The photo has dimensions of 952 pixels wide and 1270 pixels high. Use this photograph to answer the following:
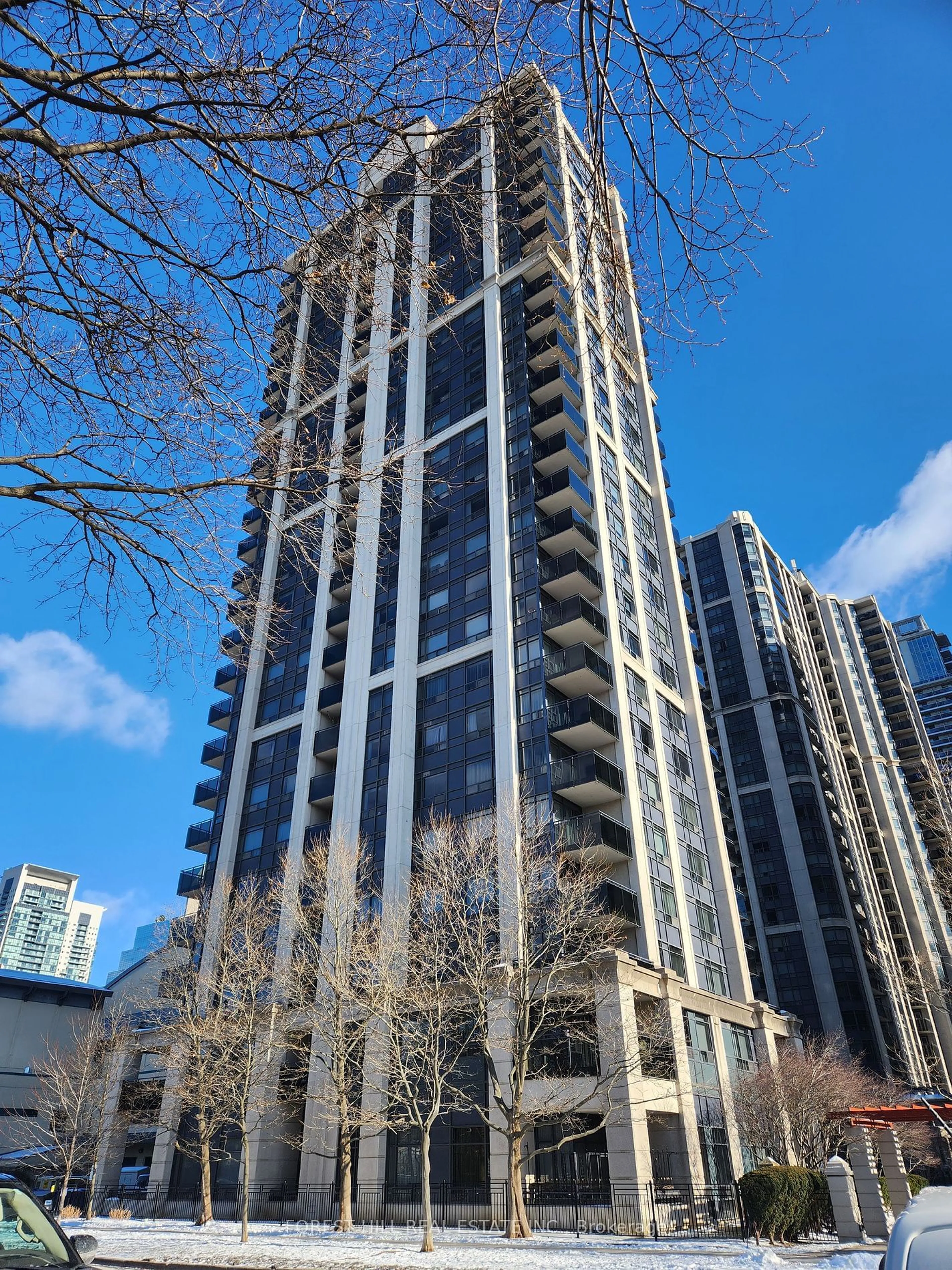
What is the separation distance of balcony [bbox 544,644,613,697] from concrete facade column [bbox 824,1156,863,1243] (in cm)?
1972

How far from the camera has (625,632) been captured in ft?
137

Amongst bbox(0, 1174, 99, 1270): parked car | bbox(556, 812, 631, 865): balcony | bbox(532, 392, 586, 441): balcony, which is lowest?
bbox(0, 1174, 99, 1270): parked car

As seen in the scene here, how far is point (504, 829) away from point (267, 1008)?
39.0 feet

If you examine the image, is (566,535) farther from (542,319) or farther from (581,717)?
(542,319)

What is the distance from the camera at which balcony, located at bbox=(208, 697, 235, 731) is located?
5156 centimetres

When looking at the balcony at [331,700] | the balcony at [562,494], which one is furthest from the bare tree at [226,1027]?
the balcony at [562,494]

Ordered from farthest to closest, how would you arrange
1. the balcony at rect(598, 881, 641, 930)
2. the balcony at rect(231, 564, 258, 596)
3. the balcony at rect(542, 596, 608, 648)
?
1. the balcony at rect(542, 596, 608, 648)
2. the balcony at rect(598, 881, 641, 930)
3. the balcony at rect(231, 564, 258, 596)

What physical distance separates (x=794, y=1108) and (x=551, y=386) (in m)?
34.6

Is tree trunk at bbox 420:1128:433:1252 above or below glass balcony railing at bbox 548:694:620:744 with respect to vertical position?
below

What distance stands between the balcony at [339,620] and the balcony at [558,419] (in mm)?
14377

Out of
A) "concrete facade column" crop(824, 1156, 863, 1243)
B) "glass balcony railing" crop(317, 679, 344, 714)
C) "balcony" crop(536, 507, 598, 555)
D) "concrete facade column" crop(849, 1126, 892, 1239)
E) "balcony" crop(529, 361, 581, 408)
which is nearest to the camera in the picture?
"concrete facade column" crop(824, 1156, 863, 1243)

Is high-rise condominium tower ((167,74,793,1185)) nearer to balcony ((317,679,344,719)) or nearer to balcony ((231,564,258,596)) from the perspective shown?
balcony ((317,679,344,719))

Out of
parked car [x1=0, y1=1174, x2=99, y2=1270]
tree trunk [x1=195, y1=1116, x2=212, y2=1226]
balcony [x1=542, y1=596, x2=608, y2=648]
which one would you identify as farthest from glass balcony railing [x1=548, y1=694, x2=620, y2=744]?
parked car [x1=0, y1=1174, x2=99, y2=1270]

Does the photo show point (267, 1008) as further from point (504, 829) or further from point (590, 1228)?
point (590, 1228)
